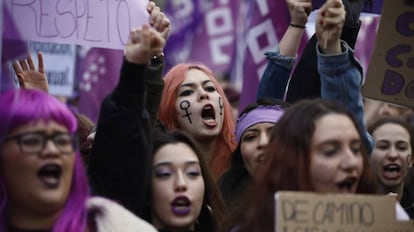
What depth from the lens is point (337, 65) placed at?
470 cm

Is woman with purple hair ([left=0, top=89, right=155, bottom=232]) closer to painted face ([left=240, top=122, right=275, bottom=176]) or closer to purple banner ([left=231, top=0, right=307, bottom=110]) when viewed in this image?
painted face ([left=240, top=122, right=275, bottom=176])

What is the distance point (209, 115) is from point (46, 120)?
1.84 metres

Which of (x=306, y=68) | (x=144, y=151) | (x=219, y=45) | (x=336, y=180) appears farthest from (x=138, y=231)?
(x=219, y=45)

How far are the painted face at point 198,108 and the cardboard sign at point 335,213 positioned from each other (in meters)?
1.80

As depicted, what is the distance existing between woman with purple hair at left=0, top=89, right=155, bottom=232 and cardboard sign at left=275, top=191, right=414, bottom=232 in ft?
1.78

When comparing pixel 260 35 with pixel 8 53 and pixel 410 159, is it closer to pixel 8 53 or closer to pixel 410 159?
pixel 410 159

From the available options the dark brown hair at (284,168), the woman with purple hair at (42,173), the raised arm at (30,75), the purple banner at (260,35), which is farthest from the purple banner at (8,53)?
the purple banner at (260,35)

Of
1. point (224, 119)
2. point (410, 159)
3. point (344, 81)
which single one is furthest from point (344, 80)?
point (410, 159)

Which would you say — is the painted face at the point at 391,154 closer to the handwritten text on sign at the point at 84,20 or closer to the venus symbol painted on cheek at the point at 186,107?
the venus symbol painted on cheek at the point at 186,107

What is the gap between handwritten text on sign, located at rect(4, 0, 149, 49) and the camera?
5.26 m

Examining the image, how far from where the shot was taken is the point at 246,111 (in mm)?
5684

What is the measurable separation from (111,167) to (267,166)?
633 mm

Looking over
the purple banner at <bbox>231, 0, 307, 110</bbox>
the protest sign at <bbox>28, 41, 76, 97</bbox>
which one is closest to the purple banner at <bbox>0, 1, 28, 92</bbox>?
the purple banner at <bbox>231, 0, 307, 110</bbox>

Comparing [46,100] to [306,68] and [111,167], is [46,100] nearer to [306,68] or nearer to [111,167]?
[111,167]
